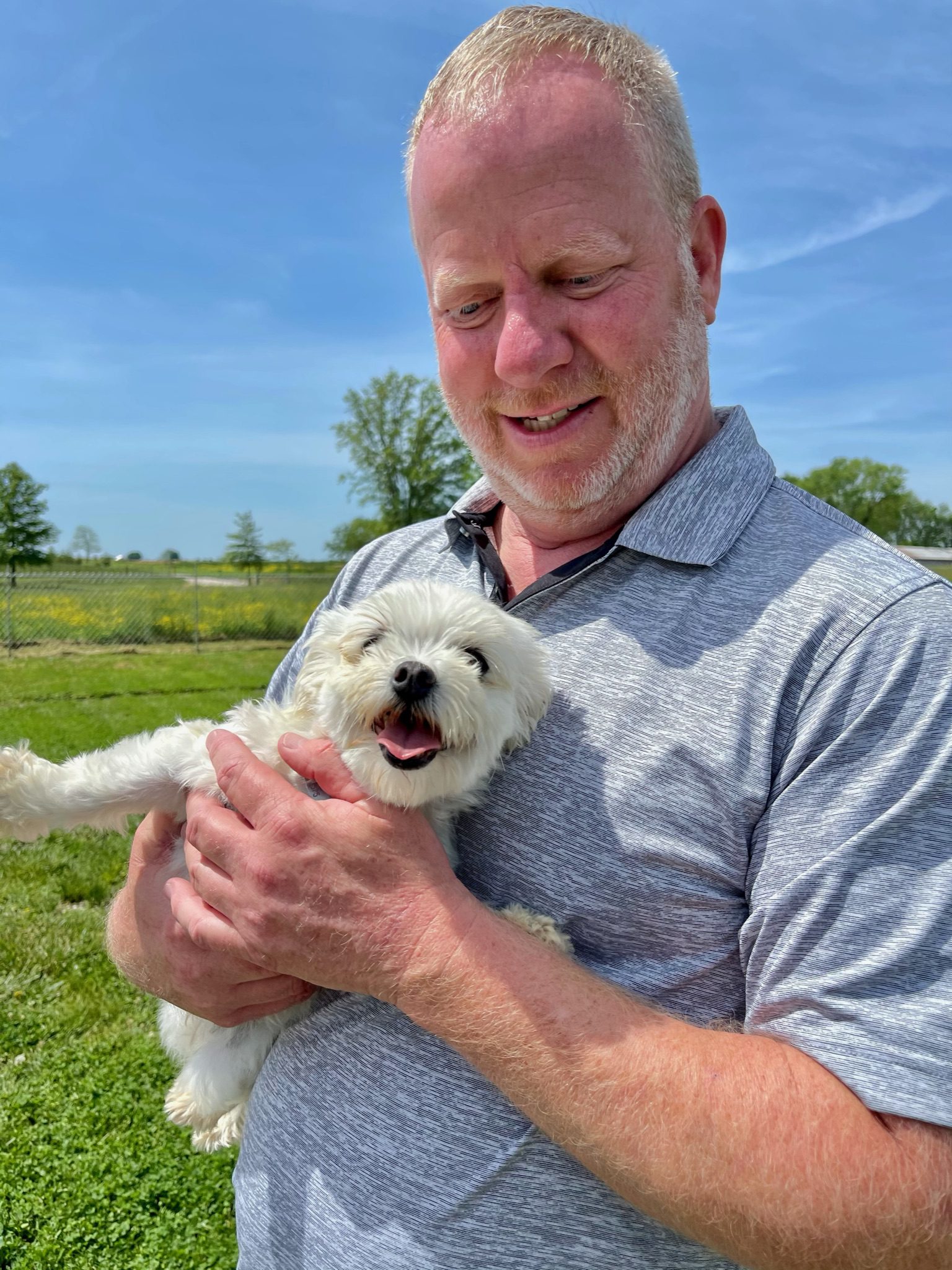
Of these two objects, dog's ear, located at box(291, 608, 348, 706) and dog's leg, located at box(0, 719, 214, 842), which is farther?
dog's leg, located at box(0, 719, 214, 842)

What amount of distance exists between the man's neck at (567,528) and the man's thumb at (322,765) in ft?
2.29

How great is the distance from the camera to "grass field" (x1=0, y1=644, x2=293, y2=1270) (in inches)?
141

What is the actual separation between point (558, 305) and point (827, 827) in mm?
1322

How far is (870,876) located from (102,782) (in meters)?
1.96

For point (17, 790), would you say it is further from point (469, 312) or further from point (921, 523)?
point (921, 523)

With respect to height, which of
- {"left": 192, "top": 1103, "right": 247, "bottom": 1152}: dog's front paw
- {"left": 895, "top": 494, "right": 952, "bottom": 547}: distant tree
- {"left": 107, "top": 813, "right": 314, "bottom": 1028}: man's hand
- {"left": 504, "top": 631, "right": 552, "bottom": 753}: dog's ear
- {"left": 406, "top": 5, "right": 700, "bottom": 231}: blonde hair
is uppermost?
{"left": 895, "top": 494, "right": 952, "bottom": 547}: distant tree

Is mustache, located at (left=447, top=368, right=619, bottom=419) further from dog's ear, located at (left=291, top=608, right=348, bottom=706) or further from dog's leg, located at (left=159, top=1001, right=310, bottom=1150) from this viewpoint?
dog's leg, located at (left=159, top=1001, right=310, bottom=1150)

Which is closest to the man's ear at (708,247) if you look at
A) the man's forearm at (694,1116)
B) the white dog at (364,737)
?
the white dog at (364,737)

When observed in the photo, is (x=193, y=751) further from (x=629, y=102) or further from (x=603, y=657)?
(x=629, y=102)

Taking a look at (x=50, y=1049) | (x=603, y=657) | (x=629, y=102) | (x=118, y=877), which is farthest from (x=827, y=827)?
(x=118, y=877)

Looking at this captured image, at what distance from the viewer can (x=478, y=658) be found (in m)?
2.08

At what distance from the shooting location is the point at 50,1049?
4.64 m

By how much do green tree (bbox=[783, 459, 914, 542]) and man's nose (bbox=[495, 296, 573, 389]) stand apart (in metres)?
82.2

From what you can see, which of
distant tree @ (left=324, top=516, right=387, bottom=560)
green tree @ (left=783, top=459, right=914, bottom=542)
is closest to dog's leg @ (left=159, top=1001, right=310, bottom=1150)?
distant tree @ (left=324, top=516, right=387, bottom=560)
